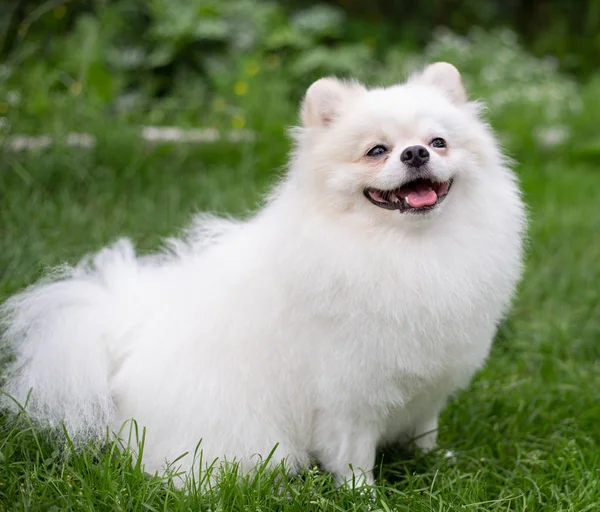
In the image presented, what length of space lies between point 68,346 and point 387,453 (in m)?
1.28

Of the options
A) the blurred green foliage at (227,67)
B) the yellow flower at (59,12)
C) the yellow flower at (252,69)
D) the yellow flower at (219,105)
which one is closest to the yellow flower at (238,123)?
the blurred green foliage at (227,67)

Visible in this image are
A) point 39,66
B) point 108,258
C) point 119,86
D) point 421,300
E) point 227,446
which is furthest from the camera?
point 119,86

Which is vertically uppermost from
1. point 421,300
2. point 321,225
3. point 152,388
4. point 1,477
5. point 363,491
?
point 321,225

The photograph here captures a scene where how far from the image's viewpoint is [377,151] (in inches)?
85.8

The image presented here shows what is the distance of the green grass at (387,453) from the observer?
2.20 m

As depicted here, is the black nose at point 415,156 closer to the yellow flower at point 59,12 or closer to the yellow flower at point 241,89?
the yellow flower at point 241,89

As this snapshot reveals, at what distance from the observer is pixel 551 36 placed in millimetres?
10227

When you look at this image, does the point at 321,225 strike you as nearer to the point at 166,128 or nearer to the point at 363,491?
the point at 363,491

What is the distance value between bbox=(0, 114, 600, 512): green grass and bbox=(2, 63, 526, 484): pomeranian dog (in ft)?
0.56

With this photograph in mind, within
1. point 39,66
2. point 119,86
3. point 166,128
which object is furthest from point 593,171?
point 39,66

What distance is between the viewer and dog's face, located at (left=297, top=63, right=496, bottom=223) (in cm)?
213

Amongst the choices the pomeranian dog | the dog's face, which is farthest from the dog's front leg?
the dog's face

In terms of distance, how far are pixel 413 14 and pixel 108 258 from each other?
26.9 ft

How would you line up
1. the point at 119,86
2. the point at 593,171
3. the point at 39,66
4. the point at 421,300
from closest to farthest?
the point at 421,300, the point at 39,66, the point at 119,86, the point at 593,171
